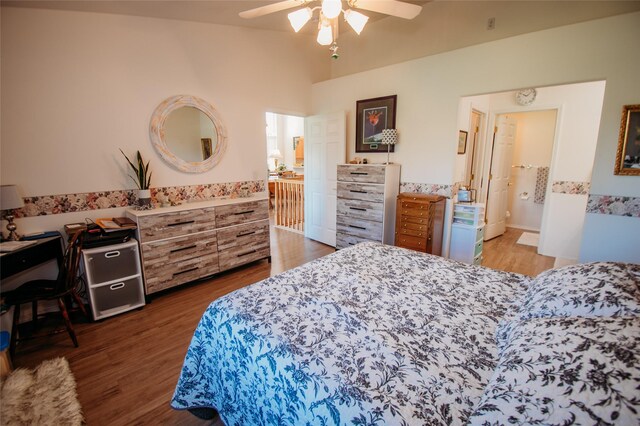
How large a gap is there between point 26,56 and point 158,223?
1.66 metres

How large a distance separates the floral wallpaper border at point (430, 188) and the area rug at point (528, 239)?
→ 1929 mm

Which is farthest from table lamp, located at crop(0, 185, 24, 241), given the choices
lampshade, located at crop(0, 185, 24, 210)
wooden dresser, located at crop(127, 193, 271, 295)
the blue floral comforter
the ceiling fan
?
the ceiling fan

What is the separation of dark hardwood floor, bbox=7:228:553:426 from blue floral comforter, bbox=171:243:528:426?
14.4 inches

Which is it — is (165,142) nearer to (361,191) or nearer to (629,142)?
(361,191)

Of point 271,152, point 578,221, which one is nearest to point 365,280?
point 578,221

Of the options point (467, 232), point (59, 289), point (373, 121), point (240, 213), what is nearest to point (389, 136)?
point (373, 121)

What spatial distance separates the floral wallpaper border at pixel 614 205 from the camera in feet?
7.96

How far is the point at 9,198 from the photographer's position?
2.19 metres

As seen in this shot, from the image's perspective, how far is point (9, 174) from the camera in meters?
2.37

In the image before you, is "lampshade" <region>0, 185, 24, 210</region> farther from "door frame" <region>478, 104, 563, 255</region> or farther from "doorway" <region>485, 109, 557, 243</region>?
"doorway" <region>485, 109, 557, 243</region>

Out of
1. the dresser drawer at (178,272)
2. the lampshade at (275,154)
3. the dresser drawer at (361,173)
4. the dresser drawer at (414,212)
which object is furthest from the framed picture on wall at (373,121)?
the lampshade at (275,154)

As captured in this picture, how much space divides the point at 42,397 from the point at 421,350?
219cm

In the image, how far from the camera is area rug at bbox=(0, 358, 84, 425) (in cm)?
156

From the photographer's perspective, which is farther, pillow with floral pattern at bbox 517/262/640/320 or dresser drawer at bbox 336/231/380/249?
dresser drawer at bbox 336/231/380/249
